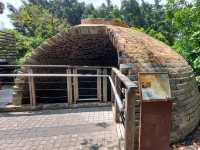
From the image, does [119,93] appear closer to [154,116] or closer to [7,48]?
[154,116]

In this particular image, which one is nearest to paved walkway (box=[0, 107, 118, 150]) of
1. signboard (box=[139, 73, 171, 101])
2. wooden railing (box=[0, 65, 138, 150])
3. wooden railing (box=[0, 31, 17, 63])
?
wooden railing (box=[0, 65, 138, 150])

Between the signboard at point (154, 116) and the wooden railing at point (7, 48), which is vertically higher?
the wooden railing at point (7, 48)

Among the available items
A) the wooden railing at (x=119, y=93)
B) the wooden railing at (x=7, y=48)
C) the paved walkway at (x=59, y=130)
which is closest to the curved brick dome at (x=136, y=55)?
the wooden railing at (x=119, y=93)

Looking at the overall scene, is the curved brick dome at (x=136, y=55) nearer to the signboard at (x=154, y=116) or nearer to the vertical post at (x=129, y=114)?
the signboard at (x=154, y=116)

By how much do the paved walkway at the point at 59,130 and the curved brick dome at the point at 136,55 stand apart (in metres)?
1.57

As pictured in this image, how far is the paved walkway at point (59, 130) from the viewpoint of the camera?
4230mm

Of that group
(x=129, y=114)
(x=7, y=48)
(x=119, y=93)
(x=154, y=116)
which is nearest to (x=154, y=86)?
(x=154, y=116)

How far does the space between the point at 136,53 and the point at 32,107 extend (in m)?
3.15

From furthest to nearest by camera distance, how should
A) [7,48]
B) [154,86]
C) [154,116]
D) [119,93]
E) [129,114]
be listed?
[7,48]
[119,93]
[154,86]
[154,116]
[129,114]

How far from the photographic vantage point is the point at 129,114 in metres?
2.79

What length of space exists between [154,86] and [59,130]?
83.5 inches

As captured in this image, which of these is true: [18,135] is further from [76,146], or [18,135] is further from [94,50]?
[94,50]

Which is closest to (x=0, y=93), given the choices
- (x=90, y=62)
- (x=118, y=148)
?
(x=90, y=62)

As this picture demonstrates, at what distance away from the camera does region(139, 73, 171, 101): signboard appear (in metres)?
4.30
